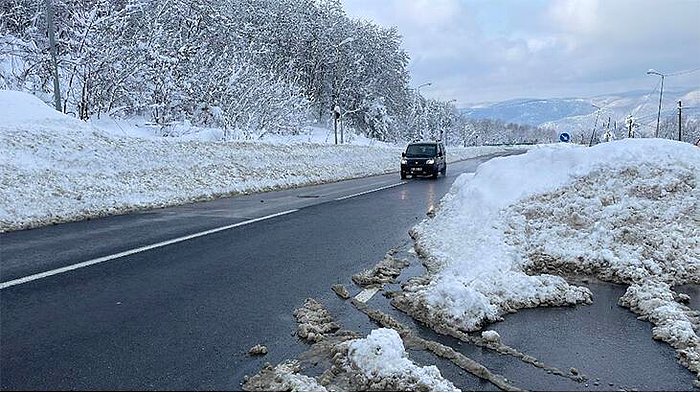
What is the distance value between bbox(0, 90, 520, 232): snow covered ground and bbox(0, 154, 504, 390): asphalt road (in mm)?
1487

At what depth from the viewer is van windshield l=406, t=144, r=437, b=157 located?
2919 centimetres

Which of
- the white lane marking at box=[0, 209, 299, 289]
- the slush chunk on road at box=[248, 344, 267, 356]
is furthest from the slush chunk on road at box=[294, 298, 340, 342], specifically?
the white lane marking at box=[0, 209, 299, 289]

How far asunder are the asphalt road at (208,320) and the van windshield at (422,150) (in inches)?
780

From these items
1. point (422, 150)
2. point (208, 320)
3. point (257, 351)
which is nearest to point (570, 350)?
point (257, 351)

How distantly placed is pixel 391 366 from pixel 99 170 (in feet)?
45.2

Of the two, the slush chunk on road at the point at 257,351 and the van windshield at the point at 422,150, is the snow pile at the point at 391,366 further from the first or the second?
the van windshield at the point at 422,150

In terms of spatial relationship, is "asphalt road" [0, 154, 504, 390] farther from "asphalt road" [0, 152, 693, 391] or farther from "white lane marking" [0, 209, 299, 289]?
"white lane marking" [0, 209, 299, 289]

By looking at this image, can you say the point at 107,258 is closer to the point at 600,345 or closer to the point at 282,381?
the point at 282,381

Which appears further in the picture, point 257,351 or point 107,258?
point 107,258

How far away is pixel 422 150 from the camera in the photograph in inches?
1166

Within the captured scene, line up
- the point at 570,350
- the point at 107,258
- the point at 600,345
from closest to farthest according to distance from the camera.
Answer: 1. the point at 570,350
2. the point at 600,345
3. the point at 107,258

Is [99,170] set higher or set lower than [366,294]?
higher

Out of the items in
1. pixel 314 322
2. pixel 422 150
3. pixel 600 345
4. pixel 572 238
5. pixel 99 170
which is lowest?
pixel 600 345

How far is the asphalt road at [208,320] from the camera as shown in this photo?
13.0 ft
